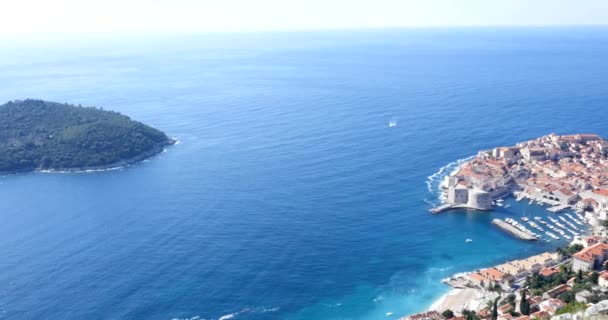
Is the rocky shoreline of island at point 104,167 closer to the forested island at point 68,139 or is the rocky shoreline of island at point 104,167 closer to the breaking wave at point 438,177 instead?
the forested island at point 68,139

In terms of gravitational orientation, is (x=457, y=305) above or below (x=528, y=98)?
below

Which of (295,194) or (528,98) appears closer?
(295,194)

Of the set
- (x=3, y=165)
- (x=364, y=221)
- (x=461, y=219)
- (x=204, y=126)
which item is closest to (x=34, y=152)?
(x=3, y=165)

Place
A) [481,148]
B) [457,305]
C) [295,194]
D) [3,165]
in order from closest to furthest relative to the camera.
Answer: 1. [457,305]
2. [295,194]
3. [3,165]
4. [481,148]

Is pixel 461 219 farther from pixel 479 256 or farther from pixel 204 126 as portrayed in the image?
pixel 204 126

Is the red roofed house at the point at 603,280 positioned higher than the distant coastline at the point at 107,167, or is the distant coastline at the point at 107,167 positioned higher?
the distant coastline at the point at 107,167

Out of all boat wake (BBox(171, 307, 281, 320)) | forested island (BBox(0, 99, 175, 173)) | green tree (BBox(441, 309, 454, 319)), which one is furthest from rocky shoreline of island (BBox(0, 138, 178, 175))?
green tree (BBox(441, 309, 454, 319))

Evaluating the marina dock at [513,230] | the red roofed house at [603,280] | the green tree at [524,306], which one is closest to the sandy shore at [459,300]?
the green tree at [524,306]

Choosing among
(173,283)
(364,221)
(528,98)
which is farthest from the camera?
(528,98)
